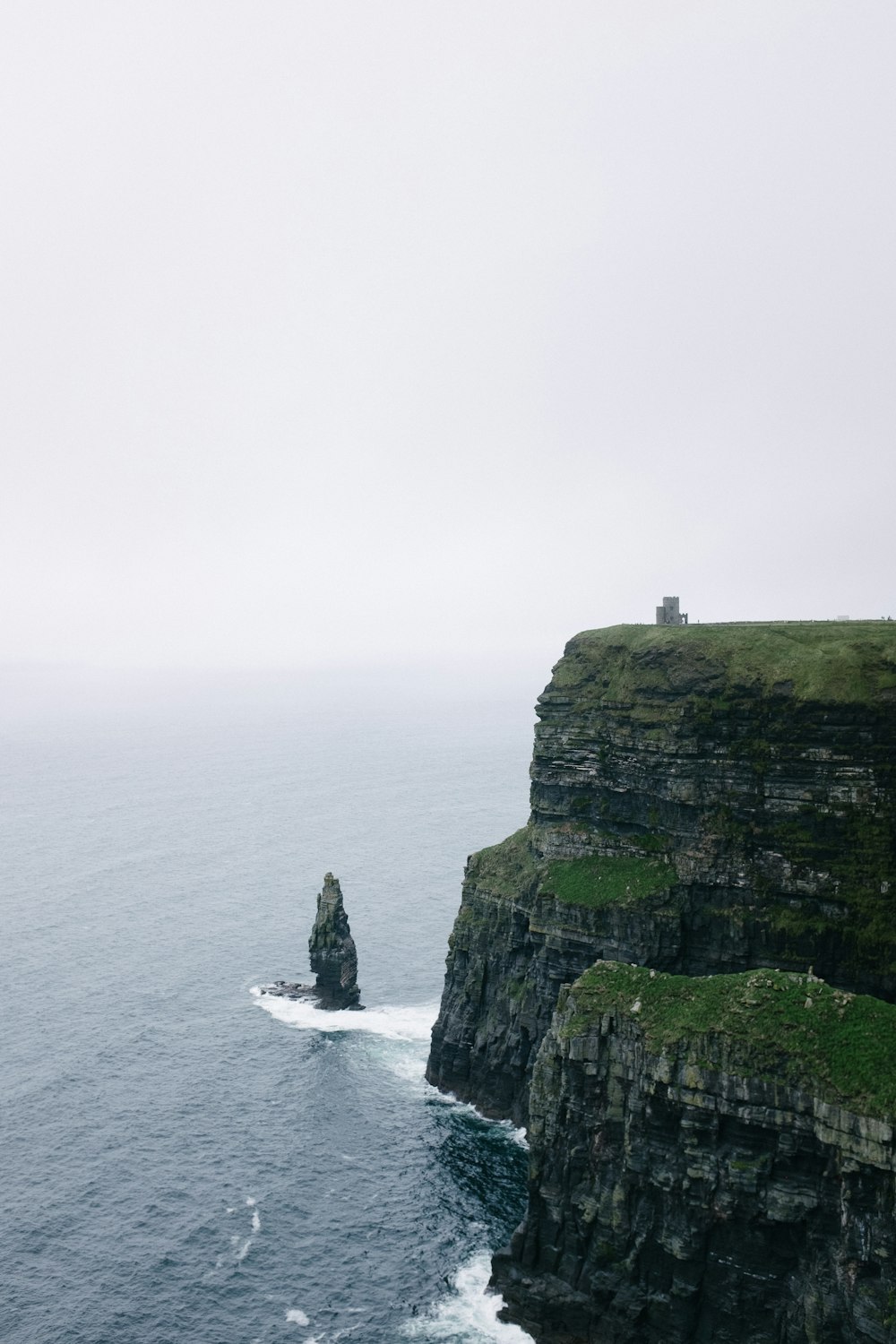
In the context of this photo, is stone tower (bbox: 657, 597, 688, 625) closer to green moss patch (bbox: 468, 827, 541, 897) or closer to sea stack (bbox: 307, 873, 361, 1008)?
green moss patch (bbox: 468, 827, 541, 897)

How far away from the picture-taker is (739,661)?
253 ft

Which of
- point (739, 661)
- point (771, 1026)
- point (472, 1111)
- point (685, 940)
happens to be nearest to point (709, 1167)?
point (771, 1026)

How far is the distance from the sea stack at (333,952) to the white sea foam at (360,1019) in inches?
67.2

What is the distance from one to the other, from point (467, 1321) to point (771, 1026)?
1019 inches

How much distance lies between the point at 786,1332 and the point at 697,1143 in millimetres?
9487

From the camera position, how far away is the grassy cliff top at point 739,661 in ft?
234

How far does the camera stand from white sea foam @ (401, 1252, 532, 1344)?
5916 centimetres

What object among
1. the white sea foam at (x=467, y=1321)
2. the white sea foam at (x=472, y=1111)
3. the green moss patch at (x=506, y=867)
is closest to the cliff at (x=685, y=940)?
the green moss patch at (x=506, y=867)

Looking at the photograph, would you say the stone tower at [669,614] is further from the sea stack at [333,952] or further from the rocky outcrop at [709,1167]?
the sea stack at [333,952]

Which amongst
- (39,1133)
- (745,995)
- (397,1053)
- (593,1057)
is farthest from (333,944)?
(745,995)

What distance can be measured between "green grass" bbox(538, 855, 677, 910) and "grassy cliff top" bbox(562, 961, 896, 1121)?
519 inches

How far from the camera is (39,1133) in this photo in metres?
83.2

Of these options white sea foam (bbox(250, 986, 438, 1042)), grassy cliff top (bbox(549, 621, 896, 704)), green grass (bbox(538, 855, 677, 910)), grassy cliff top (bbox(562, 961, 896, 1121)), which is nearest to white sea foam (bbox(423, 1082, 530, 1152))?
white sea foam (bbox(250, 986, 438, 1042))

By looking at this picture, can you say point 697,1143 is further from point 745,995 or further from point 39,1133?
point 39,1133
